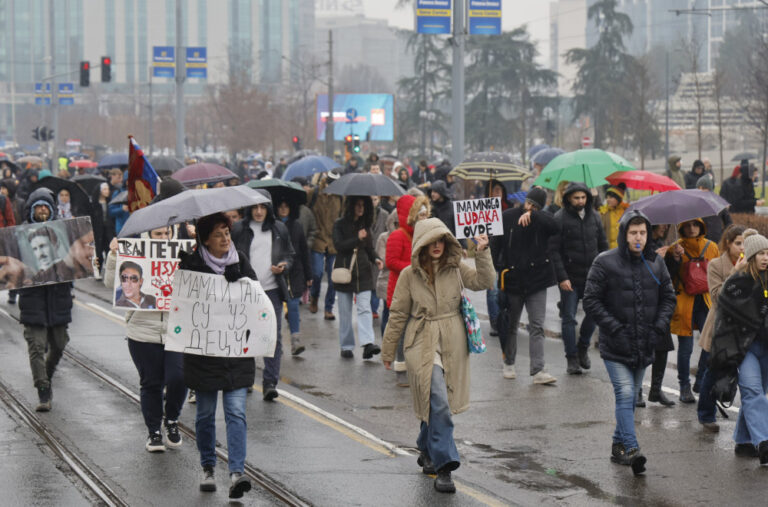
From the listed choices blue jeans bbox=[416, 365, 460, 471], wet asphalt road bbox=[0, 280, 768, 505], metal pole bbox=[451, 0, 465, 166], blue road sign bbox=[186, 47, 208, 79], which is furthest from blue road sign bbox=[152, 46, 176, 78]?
blue jeans bbox=[416, 365, 460, 471]

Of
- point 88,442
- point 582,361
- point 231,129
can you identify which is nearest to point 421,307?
point 88,442

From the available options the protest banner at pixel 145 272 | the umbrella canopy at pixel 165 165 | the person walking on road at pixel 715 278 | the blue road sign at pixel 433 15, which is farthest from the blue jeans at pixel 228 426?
the blue road sign at pixel 433 15

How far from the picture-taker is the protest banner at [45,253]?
10352 millimetres

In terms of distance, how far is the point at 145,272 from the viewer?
8578 mm

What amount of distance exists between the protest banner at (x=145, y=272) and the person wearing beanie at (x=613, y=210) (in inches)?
257

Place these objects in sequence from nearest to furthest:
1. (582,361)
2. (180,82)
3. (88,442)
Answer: (88,442) → (582,361) → (180,82)

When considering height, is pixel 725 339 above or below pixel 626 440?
above

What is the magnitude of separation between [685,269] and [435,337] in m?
3.49

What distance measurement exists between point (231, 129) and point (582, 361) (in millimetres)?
64696

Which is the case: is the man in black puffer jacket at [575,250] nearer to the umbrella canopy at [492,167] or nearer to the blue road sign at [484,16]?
the umbrella canopy at [492,167]

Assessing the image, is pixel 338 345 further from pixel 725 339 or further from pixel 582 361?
pixel 725 339

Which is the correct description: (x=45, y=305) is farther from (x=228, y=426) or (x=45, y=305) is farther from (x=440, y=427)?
(x=440, y=427)

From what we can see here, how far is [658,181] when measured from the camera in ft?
42.7

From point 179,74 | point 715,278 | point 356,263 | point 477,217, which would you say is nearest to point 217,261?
point 477,217
